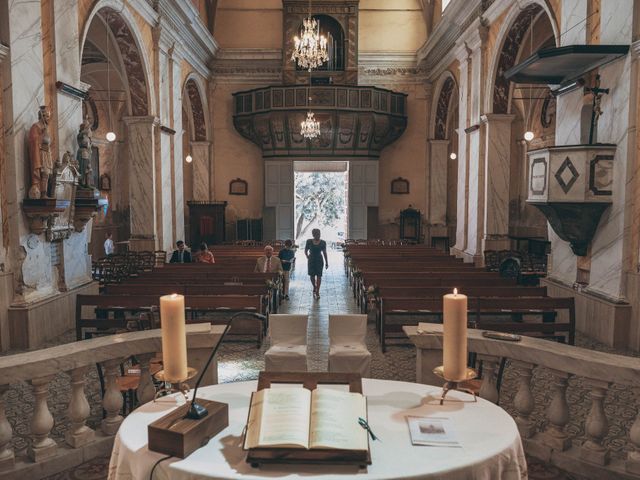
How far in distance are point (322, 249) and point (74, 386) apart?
847cm

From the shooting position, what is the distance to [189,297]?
7594 millimetres

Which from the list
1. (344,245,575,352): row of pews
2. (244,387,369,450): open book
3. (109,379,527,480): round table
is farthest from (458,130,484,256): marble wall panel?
(244,387,369,450): open book

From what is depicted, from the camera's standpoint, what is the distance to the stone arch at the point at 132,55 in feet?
37.4

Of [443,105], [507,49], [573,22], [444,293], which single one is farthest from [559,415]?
[443,105]

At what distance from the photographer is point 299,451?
2.08m

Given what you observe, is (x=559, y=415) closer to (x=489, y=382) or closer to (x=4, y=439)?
(x=489, y=382)

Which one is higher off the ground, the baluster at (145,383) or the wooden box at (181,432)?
the wooden box at (181,432)

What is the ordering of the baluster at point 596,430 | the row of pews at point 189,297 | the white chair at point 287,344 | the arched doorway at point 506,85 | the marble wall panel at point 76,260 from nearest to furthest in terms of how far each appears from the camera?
the baluster at point 596,430
the white chair at point 287,344
the row of pews at point 189,297
the marble wall panel at point 76,260
the arched doorway at point 506,85

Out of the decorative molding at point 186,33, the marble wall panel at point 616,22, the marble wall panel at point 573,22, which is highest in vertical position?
the decorative molding at point 186,33

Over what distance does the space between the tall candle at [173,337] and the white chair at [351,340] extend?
2959 millimetres

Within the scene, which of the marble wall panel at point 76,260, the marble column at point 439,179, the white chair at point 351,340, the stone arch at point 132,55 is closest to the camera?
the white chair at point 351,340

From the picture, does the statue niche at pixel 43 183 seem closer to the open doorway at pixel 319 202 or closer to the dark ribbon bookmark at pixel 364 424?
the dark ribbon bookmark at pixel 364 424

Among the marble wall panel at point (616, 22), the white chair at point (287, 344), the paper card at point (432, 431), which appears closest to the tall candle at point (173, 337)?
the paper card at point (432, 431)

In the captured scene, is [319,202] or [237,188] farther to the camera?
[319,202]
